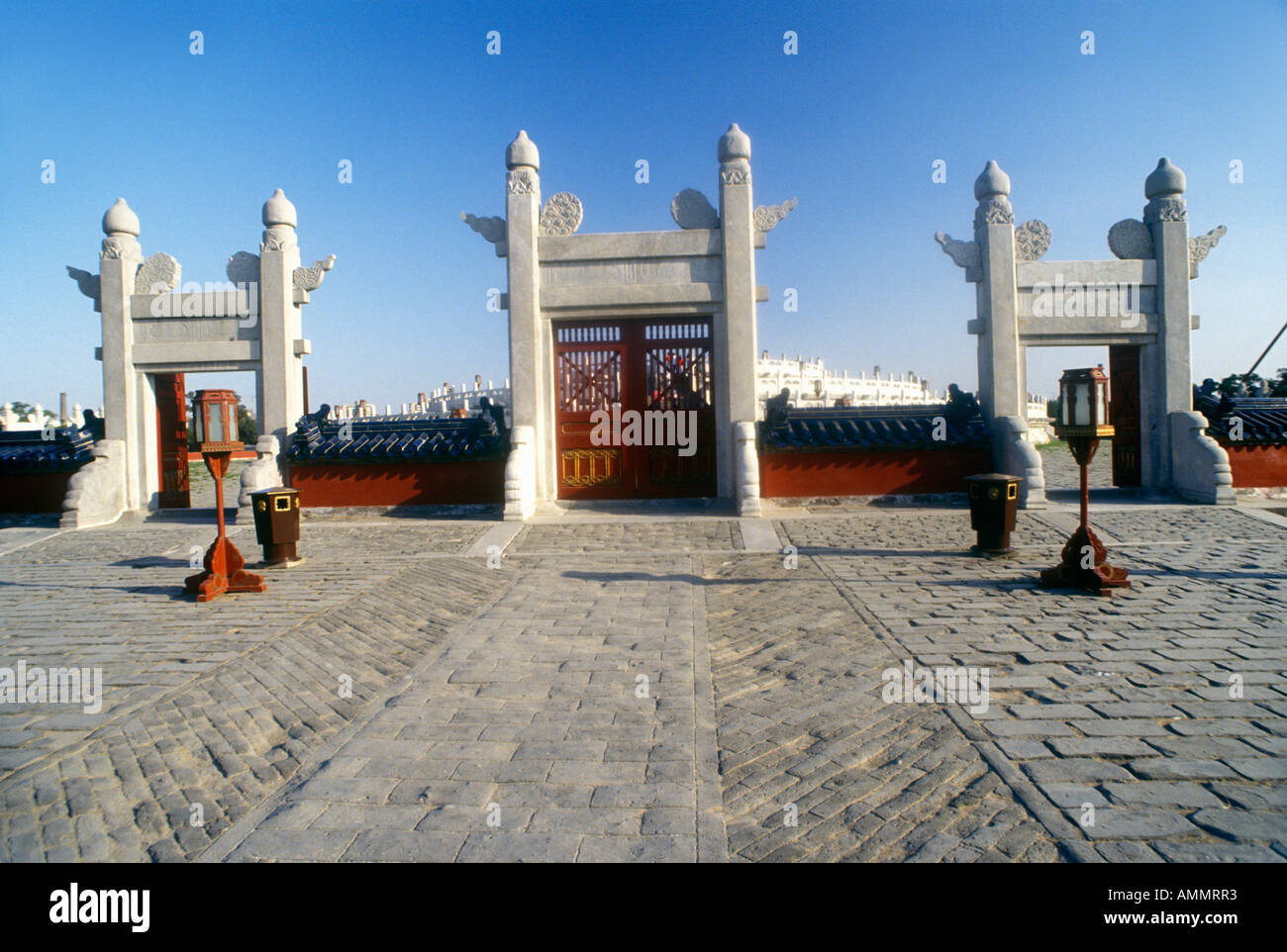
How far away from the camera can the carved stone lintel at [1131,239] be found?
1220cm

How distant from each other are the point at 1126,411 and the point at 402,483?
12.3 m

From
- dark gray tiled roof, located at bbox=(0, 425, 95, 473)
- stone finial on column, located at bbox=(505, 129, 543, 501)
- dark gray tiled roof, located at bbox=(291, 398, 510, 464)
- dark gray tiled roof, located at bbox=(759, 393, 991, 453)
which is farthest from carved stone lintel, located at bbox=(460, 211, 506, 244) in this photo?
dark gray tiled roof, located at bbox=(0, 425, 95, 473)

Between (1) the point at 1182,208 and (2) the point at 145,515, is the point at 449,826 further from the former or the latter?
(1) the point at 1182,208

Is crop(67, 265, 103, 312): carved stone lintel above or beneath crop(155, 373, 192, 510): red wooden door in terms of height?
above

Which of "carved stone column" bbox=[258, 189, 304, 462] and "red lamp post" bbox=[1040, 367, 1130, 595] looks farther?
"carved stone column" bbox=[258, 189, 304, 462]

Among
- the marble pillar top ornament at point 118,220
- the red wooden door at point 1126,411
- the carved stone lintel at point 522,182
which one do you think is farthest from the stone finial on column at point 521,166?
the red wooden door at point 1126,411

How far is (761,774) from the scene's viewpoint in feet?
10.5

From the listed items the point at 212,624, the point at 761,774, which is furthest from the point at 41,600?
the point at 761,774

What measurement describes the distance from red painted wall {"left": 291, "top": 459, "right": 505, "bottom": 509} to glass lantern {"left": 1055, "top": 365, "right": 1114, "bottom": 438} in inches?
316

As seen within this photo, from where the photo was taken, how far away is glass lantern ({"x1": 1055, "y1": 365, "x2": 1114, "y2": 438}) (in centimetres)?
633

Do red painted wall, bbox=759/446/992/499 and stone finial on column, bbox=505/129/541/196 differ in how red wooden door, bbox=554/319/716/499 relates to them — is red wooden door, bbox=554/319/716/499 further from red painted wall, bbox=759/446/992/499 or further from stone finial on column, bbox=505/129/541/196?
stone finial on column, bbox=505/129/541/196

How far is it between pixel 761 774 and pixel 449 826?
1.31 meters

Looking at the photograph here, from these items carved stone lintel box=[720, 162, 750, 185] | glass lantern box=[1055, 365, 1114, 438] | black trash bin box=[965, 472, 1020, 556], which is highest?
carved stone lintel box=[720, 162, 750, 185]
